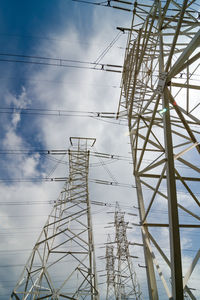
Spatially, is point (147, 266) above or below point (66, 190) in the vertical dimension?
below

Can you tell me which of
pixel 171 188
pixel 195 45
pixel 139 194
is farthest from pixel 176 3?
pixel 139 194

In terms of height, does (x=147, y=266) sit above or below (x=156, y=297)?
above

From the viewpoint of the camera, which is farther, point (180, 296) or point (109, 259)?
point (109, 259)

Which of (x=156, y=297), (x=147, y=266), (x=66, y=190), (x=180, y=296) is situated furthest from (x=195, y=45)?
(x=66, y=190)

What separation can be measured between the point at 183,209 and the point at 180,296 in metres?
3.09

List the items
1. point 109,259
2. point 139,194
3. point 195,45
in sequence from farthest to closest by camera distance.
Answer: point 109,259 < point 139,194 < point 195,45

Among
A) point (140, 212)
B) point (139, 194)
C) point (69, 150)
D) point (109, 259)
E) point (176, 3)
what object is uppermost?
point (176, 3)

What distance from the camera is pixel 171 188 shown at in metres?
3.60

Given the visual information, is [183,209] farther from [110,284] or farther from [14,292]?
[110,284]

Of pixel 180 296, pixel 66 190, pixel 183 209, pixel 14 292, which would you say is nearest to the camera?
pixel 180 296

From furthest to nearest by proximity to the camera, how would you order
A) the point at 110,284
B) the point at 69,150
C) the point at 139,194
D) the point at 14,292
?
1. the point at 110,284
2. the point at 69,150
3. the point at 139,194
4. the point at 14,292

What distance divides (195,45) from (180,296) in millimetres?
4695

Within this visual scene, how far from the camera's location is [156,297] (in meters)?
4.63

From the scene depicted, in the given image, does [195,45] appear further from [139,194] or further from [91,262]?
[91,262]
